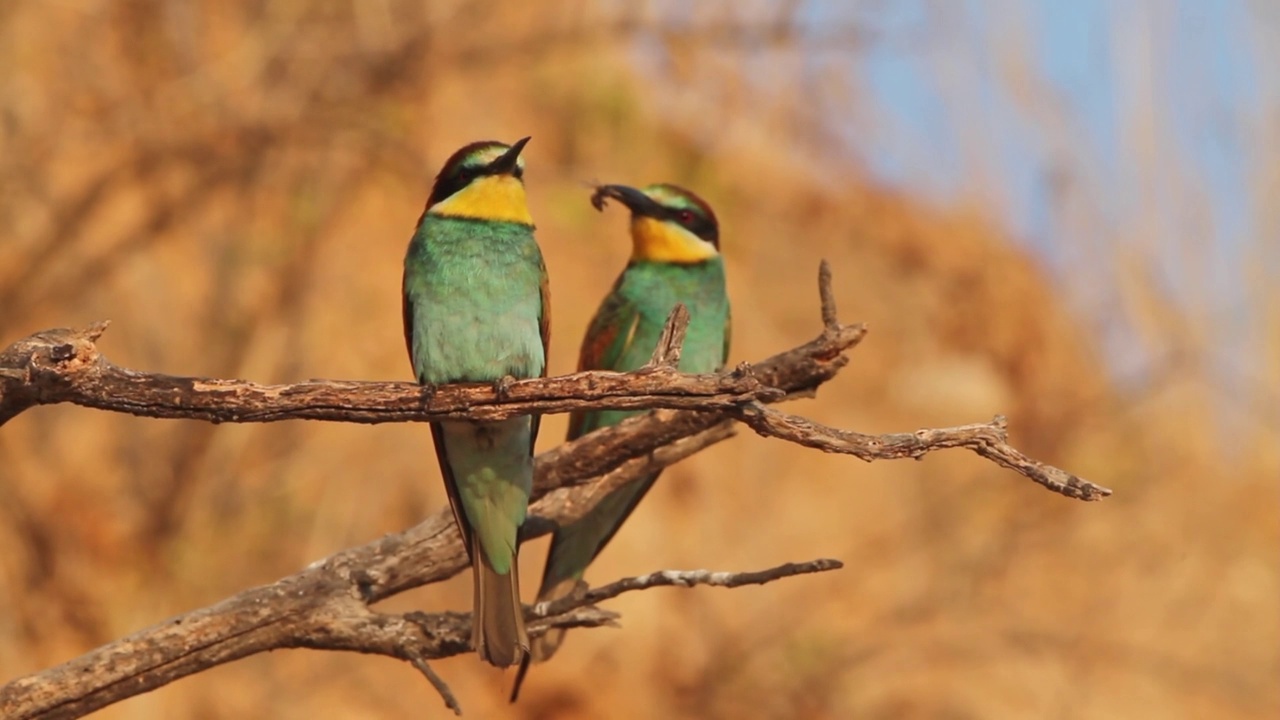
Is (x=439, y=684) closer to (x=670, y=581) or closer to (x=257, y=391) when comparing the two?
(x=670, y=581)

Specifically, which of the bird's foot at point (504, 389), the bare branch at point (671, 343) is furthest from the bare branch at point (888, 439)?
the bird's foot at point (504, 389)

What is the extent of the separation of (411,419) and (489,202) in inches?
32.9

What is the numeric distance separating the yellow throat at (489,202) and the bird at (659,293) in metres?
0.76

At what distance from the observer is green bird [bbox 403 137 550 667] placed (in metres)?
2.56

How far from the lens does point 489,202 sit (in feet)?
9.30

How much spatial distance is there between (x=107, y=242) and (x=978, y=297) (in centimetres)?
435

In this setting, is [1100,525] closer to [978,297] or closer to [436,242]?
[978,297]

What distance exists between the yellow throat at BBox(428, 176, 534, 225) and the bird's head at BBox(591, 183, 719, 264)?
955 mm

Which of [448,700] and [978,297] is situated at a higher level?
[978,297]

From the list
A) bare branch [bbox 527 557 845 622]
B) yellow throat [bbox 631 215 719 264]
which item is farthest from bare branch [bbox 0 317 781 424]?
A: yellow throat [bbox 631 215 719 264]

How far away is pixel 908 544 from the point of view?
6617mm

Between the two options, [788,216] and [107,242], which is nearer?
[107,242]

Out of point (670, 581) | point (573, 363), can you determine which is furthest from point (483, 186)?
point (573, 363)

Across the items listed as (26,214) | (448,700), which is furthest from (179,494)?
(448,700)
